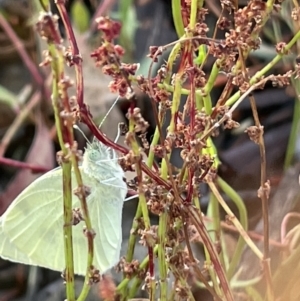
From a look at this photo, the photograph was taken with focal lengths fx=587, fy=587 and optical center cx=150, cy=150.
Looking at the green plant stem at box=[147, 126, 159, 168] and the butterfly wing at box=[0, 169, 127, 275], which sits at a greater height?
the green plant stem at box=[147, 126, 159, 168]

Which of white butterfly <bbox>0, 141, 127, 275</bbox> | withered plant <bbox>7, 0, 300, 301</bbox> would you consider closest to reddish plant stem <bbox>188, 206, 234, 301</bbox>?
withered plant <bbox>7, 0, 300, 301</bbox>

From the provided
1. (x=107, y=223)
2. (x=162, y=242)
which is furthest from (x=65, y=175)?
(x=107, y=223)

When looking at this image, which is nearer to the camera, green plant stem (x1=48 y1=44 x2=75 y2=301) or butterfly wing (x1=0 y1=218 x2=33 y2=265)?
green plant stem (x1=48 y1=44 x2=75 y2=301)

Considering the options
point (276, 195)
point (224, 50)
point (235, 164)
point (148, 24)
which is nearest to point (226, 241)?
point (276, 195)

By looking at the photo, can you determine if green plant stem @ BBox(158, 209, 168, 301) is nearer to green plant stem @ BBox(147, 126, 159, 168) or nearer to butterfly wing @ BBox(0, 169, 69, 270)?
green plant stem @ BBox(147, 126, 159, 168)

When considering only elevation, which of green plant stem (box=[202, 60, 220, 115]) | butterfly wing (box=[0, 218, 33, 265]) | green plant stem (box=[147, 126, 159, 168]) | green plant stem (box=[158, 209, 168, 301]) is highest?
green plant stem (box=[202, 60, 220, 115])

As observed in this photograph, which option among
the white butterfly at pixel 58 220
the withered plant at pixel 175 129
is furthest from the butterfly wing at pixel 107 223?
the withered plant at pixel 175 129

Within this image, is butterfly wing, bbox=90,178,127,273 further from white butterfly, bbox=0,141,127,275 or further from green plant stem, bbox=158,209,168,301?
green plant stem, bbox=158,209,168,301

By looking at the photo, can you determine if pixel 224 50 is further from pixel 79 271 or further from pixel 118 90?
pixel 79 271

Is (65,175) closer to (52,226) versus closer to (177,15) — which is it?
(177,15)
